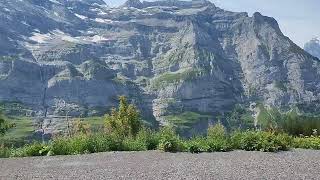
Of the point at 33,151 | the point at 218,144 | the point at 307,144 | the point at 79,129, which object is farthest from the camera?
the point at 79,129

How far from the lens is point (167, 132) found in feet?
87.0

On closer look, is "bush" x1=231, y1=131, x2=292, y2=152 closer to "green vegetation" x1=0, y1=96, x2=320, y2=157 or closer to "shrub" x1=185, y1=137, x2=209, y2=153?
"green vegetation" x1=0, y1=96, x2=320, y2=157

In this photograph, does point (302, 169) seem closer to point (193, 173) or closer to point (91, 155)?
point (193, 173)

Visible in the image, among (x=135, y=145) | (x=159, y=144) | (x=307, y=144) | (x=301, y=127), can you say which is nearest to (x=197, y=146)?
(x=159, y=144)

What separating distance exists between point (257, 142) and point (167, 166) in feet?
24.3

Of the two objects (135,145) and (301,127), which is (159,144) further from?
(301,127)

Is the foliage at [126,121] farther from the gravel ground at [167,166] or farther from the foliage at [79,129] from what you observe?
the gravel ground at [167,166]

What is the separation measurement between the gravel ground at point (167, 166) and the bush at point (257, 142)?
102cm

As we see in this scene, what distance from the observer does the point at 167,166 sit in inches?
776

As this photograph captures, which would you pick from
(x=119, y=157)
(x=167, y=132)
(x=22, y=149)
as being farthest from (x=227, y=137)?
(x=22, y=149)

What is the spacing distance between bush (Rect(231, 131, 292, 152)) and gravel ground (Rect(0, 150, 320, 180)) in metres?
1.02

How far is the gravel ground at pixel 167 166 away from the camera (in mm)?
17750

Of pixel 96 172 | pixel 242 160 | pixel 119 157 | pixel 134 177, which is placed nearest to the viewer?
pixel 134 177

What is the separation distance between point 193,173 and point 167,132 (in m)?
8.67
